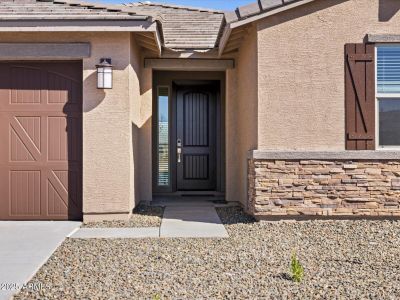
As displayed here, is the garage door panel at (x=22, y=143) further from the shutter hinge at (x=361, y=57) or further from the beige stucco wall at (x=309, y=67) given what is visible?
the shutter hinge at (x=361, y=57)

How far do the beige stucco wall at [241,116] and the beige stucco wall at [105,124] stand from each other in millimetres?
2114

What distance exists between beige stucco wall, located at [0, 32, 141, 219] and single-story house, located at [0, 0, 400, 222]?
0.06 feet

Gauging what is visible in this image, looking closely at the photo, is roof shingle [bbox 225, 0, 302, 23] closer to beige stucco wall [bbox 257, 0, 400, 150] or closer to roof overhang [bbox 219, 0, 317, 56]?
roof overhang [bbox 219, 0, 317, 56]

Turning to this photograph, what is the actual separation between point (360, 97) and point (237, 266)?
3.71m

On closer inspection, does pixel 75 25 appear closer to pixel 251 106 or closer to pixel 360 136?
pixel 251 106

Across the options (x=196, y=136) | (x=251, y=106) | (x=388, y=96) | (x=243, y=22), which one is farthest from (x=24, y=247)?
(x=196, y=136)

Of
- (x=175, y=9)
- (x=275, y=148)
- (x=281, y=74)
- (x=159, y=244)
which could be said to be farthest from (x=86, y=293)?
(x=175, y=9)

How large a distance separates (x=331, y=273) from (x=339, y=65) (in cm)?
373

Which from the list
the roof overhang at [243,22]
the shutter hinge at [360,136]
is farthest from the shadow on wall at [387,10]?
the shutter hinge at [360,136]

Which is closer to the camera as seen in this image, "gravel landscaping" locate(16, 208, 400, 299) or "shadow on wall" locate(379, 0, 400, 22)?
"gravel landscaping" locate(16, 208, 400, 299)

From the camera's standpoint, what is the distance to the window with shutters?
23.4 ft

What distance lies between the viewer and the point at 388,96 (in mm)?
7129

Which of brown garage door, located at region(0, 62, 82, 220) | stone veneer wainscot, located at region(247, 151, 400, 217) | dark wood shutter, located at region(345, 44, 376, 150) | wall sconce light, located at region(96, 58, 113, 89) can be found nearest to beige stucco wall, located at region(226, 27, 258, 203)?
stone veneer wainscot, located at region(247, 151, 400, 217)

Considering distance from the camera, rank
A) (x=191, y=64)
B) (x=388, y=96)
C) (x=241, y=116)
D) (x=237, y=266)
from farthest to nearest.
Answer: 1. (x=191, y=64)
2. (x=241, y=116)
3. (x=388, y=96)
4. (x=237, y=266)
